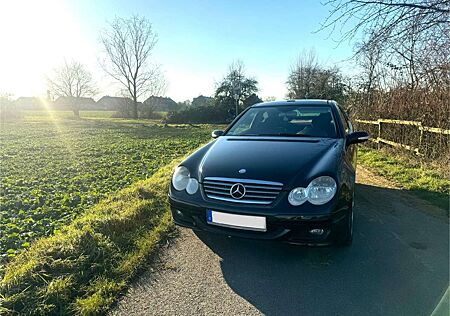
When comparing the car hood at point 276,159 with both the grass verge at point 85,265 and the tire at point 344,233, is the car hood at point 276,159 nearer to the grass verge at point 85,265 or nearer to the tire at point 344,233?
the tire at point 344,233

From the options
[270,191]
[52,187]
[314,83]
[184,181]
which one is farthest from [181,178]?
[314,83]

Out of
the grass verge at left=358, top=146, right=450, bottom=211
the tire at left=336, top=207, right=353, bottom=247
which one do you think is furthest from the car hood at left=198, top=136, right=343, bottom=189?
the grass verge at left=358, top=146, right=450, bottom=211

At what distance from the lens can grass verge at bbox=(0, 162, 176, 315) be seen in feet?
7.38

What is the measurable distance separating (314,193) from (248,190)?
59cm

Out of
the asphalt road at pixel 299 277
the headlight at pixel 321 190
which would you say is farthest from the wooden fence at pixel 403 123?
the headlight at pixel 321 190

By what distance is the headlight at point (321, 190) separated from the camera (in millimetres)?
2549

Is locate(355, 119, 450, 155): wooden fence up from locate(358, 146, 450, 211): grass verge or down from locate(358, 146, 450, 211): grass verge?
up

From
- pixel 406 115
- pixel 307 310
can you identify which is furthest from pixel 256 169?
pixel 406 115

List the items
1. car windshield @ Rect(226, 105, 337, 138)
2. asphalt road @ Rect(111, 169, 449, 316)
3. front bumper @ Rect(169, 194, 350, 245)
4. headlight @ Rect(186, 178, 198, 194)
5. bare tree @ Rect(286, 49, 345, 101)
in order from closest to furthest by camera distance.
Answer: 1. asphalt road @ Rect(111, 169, 449, 316)
2. front bumper @ Rect(169, 194, 350, 245)
3. headlight @ Rect(186, 178, 198, 194)
4. car windshield @ Rect(226, 105, 337, 138)
5. bare tree @ Rect(286, 49, 345, 101)

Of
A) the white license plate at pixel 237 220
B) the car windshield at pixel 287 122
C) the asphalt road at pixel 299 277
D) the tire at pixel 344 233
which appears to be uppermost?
the car windshield at pixel 287 122

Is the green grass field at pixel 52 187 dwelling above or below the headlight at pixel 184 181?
below

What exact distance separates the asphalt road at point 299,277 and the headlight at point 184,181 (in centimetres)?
72

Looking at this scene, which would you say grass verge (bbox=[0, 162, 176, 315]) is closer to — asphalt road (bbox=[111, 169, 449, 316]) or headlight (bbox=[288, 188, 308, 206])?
asphalt road (bbox=[111, 169, 449, 316])

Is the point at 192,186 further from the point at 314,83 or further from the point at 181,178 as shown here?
the point at 314,83
